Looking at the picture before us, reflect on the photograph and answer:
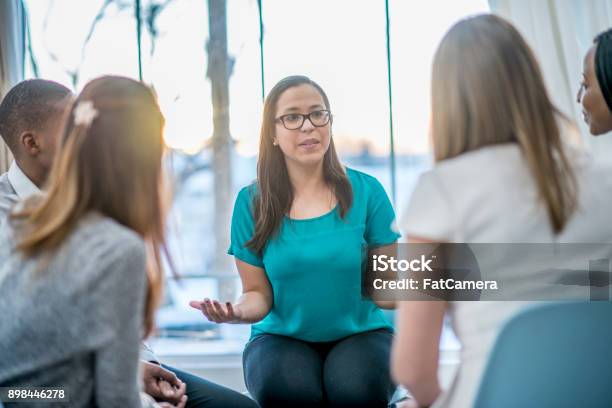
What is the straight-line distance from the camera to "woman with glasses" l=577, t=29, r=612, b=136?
1.50 meters

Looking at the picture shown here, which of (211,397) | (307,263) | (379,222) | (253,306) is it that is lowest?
(211,397)

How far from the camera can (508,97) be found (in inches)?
43.8

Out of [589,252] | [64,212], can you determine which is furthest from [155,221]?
[589,252]

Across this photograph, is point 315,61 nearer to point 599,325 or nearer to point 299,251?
point 299,251

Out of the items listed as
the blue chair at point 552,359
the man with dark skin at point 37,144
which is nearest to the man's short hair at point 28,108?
the man with dark skin at point 37,144

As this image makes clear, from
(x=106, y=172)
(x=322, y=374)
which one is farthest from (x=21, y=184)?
(x=322, y=374)

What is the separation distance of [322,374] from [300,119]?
76cm

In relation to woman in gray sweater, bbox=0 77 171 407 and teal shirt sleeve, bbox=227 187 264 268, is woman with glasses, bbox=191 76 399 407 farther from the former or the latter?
woman in gray sweater, bbox=0 77 171 407

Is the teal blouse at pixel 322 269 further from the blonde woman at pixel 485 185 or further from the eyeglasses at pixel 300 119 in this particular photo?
the blonde woman at pixel 485 185

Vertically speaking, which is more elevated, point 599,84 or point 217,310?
point 599,84

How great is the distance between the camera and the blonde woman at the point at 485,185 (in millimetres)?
1050

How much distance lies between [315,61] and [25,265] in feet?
7.12

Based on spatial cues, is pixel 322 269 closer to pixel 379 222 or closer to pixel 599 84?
pixel 379 222

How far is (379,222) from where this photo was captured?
2.06 metres
